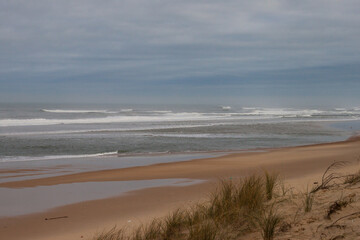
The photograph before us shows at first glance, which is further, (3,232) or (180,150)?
(180,150)

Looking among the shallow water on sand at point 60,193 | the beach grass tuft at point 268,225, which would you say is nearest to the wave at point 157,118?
the shallow water on sand at point 60,193

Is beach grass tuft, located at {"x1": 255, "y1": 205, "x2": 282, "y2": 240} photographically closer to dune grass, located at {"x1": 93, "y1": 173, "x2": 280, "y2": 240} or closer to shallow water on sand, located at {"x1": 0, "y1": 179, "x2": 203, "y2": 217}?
dune grass, located at {"x1": 93, "y1": 173, "x2": 280, "y2": 240}

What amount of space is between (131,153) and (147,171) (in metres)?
4.89

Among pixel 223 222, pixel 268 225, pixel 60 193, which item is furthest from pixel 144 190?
pixel 268 225

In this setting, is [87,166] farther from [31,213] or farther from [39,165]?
[31,213]

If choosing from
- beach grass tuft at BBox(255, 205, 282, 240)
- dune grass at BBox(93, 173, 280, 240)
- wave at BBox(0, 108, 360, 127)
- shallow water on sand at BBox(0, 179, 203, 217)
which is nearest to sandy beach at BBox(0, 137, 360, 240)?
shallow water on sand at BBox(0, 179, 203, 217)

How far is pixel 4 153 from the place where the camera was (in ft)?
52.5

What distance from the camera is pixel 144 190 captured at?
9.27 m

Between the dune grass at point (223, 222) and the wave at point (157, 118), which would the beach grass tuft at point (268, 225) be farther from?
the wave at point (157, 118)

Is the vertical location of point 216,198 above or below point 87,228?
above

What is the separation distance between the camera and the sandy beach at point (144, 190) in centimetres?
645


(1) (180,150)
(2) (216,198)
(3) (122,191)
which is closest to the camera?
(2) (216,198)

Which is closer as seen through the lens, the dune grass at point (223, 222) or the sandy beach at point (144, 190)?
the dune grass at point (223, 222)

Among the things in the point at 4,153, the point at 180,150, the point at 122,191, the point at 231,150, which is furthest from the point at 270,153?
the point at 4,153
